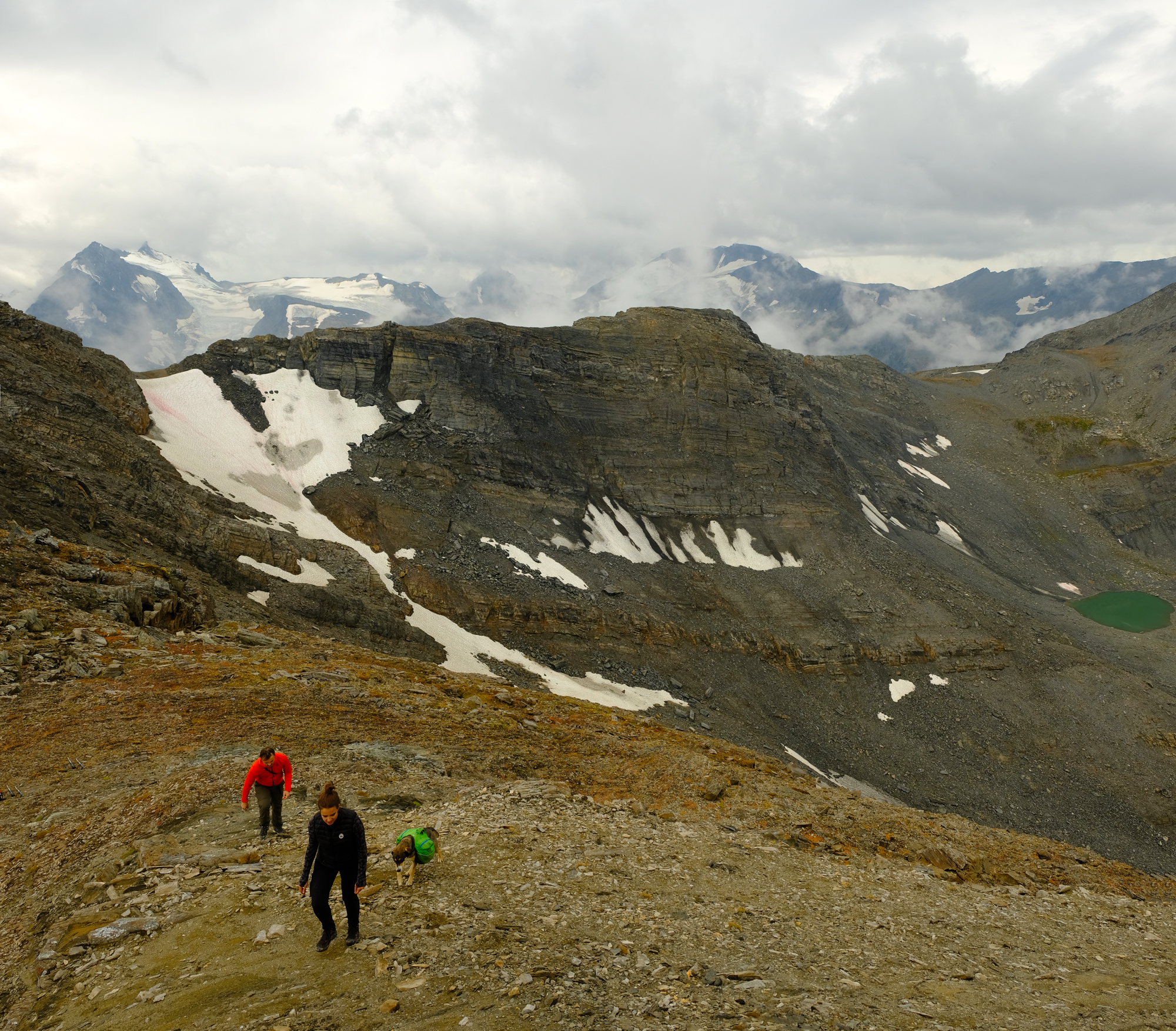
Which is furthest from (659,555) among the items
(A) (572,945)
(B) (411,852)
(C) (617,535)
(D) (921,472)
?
(D) (921,472)

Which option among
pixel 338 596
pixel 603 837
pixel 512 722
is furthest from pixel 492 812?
pixel 338 596

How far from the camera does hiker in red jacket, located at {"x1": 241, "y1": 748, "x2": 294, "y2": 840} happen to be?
12.6m

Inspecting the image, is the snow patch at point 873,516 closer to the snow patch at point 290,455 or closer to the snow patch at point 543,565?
the snow patch at point 543,565

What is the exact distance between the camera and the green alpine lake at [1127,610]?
91250 mm

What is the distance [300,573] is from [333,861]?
113 ft

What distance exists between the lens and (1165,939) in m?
13.8

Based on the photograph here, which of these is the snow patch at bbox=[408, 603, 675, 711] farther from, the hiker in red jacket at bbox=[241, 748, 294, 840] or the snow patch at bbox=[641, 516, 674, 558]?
the hiker in red jacket at bbox=[241, 748, 294, 840]

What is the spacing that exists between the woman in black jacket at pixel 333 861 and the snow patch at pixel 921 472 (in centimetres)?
12162

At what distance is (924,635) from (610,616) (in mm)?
30246

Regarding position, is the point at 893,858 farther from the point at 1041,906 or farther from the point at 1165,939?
the point at 1165,939

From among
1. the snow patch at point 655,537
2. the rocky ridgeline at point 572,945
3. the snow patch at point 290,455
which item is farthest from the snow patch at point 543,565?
the rocky ridgeline at point 572,945

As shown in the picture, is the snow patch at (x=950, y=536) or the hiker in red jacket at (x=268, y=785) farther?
the snow patch at (x=950, y=536)

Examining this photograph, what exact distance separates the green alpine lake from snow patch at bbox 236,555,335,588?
92.4 meters

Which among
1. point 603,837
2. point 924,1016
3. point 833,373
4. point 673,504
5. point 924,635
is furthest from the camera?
point 833,373
